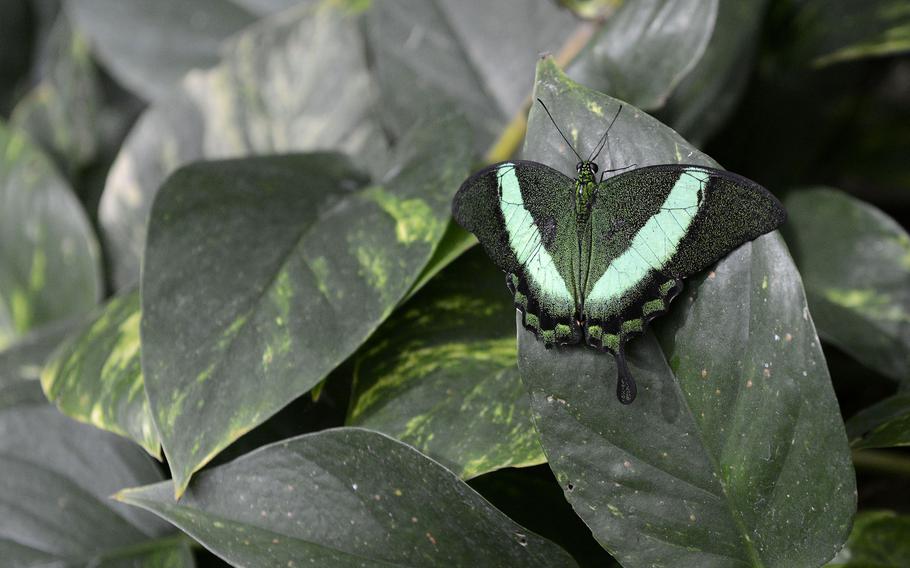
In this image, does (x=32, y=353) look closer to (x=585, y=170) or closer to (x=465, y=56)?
(x=465, y=56)

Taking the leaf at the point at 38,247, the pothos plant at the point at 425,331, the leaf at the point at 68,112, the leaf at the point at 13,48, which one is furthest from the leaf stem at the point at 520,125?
the leaf at the point at 13,48

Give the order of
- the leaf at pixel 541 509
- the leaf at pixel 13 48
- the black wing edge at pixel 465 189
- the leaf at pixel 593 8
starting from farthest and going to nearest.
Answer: the leaf at pixel 13 48
the leaf at pixel 593 8
the leaf at pixel 541 509
the black wing edge at pixel 465 189

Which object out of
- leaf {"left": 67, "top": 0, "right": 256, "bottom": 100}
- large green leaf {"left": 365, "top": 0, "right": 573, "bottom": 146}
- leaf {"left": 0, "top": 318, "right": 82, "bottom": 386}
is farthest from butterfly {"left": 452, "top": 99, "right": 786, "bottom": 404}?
leaf {"left": 67, "top": 0, "right": 256, "bottom": 100}

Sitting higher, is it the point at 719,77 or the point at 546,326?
the point at 719,77

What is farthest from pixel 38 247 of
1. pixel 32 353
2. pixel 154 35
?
pixel 154 35

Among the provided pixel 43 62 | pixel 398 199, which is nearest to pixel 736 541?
pixel 398 199

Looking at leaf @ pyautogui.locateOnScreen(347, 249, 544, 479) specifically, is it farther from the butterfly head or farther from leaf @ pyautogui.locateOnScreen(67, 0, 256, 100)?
leaf @ pyautogui.locateOnScreen(67, 0, 256, 100)

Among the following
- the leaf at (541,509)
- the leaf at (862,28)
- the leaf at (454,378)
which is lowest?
the leaf at (541,509)

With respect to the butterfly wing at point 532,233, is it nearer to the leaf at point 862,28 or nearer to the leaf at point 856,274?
the leaf at point 856,274
